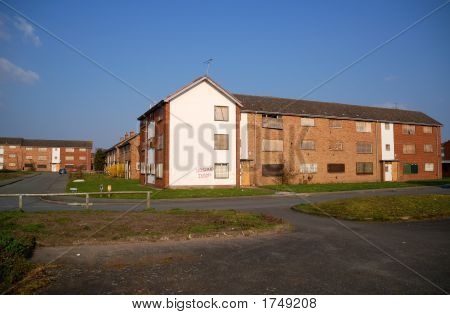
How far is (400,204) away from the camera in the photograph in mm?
15836

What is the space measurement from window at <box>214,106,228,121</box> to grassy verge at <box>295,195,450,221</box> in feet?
52.6

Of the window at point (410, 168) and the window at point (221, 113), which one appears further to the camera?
the window at point (410, 168)

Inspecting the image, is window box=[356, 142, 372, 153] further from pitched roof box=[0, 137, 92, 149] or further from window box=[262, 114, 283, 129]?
pitched roof box=[0, 137, 92, 149]

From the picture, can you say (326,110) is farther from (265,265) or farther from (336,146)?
(265,265)

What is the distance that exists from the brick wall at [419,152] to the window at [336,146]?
9285 millimetres

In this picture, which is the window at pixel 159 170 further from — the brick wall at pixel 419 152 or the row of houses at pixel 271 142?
the brick wall at pixel 419 152

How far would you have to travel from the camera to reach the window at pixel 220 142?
1209 inches

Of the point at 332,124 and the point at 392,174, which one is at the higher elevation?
the point at 332,124

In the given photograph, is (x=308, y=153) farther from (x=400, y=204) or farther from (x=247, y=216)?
(x=247, y=216)

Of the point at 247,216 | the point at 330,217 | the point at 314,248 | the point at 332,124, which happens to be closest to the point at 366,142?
the point at 332,124

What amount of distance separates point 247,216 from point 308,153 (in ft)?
88.1

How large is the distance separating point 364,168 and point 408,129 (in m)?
9.91

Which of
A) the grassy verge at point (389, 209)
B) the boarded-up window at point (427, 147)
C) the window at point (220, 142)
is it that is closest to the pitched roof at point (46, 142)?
the window at point (220, 142)

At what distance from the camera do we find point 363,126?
42.1 meters
